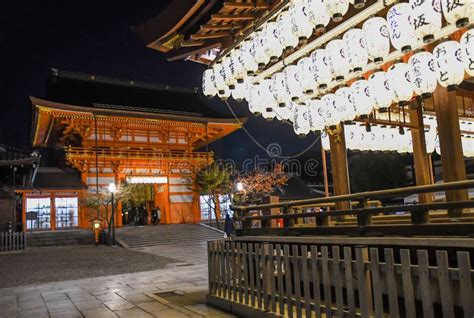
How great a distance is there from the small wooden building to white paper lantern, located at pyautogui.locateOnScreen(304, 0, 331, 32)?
19617 millimetres

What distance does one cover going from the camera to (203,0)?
26.0 feet

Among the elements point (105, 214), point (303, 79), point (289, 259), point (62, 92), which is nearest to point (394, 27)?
point (303, 79)

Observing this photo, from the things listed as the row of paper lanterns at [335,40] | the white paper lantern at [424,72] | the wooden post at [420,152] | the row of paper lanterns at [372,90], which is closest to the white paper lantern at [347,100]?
the row of paper lanterns at [372,90]

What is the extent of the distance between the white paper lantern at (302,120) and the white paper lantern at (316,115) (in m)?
0.13

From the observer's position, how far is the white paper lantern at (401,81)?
21.0 ft

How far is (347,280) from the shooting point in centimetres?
397

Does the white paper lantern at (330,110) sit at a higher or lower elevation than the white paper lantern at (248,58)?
lower

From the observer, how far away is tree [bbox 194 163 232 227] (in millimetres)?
26797

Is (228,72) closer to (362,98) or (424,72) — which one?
(362,98)

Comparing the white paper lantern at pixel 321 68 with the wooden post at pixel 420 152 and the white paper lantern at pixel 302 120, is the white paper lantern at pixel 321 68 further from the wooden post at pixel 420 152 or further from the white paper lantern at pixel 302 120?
the wooden post at pixel 420 152

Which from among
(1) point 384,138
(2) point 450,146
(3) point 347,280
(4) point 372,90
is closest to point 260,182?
(1) point 384,138

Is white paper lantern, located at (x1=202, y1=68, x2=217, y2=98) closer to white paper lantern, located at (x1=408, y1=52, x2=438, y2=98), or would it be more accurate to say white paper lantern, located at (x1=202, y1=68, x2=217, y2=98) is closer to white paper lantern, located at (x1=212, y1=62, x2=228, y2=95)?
white paper lantern, located at (x1=212, y1=62, x2=228, y2=95)

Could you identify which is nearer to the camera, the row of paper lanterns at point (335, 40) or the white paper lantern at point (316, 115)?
the row of paper lanterns at point (335, 40)

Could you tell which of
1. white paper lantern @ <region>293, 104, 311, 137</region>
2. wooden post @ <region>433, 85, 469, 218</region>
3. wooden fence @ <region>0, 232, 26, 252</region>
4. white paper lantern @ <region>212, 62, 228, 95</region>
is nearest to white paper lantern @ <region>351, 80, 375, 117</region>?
white paper lantern @ <region>293, 104, 311, 137</region>
